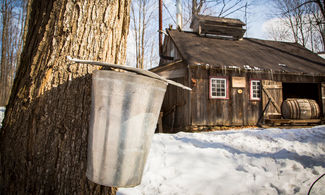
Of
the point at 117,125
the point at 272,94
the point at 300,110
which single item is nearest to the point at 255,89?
the point at 272,94

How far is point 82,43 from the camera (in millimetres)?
1358

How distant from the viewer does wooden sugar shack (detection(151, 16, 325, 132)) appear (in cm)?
741

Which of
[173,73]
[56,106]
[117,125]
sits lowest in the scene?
[117,125]

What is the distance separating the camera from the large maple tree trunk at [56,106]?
1.27 m

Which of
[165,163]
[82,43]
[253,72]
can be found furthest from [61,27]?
[253,72]

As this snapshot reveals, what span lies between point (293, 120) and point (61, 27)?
9.28 meters

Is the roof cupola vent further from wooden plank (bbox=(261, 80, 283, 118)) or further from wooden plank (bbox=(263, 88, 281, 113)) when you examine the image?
wooden plank (bbox=(263, 88, 281, 113))

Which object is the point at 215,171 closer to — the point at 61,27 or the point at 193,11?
the point at 61,27

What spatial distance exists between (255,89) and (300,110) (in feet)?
6.85

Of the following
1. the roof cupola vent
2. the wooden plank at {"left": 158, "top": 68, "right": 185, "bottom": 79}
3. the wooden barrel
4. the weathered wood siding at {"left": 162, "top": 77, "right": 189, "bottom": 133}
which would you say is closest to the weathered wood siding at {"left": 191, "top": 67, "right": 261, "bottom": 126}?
the weathered wood siding at {"left": 162, "top": 77, "right": 189, "bottom": 133}

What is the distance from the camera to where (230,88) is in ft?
25.6

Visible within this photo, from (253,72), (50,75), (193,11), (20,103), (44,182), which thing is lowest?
(44,182)

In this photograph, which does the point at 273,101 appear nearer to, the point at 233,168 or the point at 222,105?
the point at 222,105

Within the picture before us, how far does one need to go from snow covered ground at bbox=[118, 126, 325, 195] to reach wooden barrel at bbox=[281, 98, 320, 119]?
4.31 meters
